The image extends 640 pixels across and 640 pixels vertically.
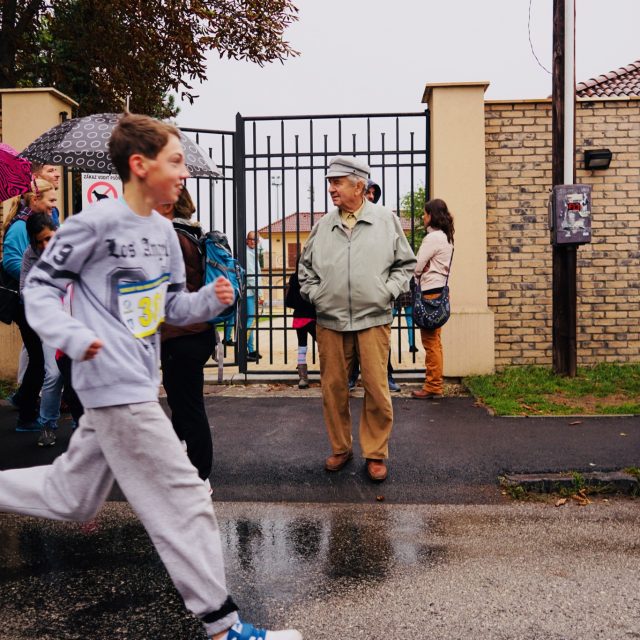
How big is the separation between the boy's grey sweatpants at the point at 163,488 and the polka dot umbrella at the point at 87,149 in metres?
3.16

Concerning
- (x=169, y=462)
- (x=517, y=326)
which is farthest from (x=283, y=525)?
(x=517, y=326)

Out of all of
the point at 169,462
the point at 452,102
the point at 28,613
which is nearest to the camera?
the point at 169,462

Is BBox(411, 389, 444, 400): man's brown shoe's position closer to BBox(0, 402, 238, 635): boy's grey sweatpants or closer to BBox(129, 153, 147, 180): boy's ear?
BBox(0, 402, 238, 635): boy's grey sweatpants

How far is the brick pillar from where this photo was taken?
884cm

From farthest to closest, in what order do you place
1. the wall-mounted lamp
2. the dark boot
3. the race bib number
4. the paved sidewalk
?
the wall-mounted lamp → the dark boot → the paved sidewalk → the race bib number

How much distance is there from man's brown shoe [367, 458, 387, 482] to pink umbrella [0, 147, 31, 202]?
354 cm

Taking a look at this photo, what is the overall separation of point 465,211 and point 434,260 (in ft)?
4.38

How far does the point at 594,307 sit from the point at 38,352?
6008mm

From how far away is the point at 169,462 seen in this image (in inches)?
107

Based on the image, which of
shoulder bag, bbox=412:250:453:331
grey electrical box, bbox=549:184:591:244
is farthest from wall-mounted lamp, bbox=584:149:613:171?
shoulder bag, bbox=412:250:453:331

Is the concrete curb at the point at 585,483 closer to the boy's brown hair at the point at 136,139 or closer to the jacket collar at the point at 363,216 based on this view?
the jacket collar at the point at 363,216

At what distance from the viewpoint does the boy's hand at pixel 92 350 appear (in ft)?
8.41

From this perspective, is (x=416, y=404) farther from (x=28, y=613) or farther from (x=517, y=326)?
(x=28, y=613)

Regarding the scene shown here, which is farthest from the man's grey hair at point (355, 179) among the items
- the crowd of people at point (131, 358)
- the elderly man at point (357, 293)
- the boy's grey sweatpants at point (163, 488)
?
the boy's grey sweatpants at point (163, 488)
